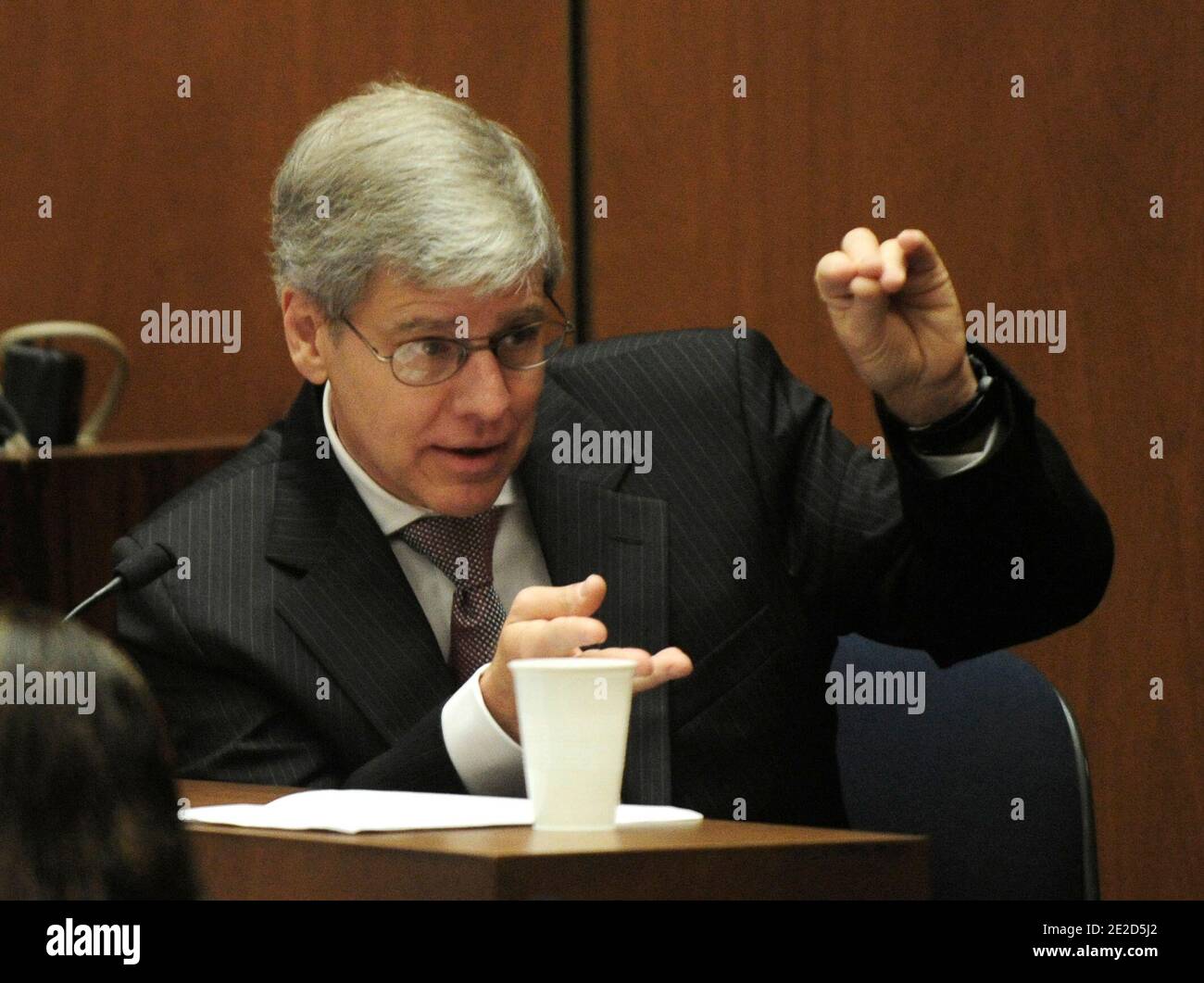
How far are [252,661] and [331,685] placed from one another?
81 millimetres

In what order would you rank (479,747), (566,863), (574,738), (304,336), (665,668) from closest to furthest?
(566,863), (574,738), (665,668), (479,747), (304,336)

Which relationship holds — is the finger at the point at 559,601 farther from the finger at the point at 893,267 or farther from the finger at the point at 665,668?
the finger at the point at 893,267

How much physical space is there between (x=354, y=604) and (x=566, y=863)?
807 millimetres

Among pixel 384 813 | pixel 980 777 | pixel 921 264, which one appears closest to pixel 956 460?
pixel 921 264

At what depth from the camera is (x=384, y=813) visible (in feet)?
4.56

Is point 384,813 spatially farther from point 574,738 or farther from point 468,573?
point 468,573

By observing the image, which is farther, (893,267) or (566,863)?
(893,267)

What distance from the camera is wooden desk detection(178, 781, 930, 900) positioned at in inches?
46.2

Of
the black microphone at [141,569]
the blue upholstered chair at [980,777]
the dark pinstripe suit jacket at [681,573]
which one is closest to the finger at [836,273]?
the dark pinstripe suit jacket at [681,573]

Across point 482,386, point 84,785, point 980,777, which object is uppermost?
point 482,386

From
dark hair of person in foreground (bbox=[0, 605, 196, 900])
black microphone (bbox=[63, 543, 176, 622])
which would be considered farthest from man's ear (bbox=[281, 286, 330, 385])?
dark hair of person in foreground (bbox=[0, 605, 196, 900])

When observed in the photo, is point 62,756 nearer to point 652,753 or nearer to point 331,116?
point 652,753
